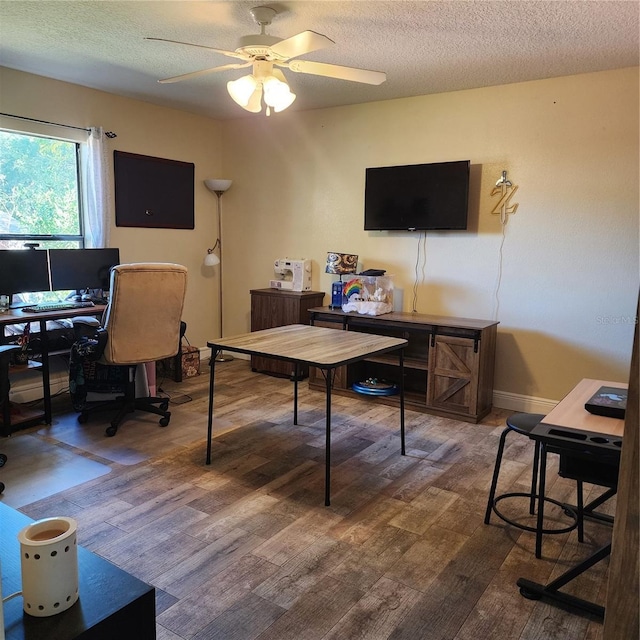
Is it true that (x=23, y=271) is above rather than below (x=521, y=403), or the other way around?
above

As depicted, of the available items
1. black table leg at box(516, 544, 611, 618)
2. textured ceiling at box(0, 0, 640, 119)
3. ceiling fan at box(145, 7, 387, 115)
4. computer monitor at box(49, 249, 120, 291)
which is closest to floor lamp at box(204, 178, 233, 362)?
computer monitor at box(49, 249, 120, 291)

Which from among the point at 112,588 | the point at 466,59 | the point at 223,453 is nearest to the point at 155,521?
the point at 223,453

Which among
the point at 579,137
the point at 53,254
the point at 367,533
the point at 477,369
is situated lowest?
the point at 367,533

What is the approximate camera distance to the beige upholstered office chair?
11.2 feet

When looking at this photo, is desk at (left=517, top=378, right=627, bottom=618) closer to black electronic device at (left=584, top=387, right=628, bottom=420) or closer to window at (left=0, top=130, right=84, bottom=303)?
black electronic device at (left=584, top=387, right=628, bottom=420)

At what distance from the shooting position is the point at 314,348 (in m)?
2.89

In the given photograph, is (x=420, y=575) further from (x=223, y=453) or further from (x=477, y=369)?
(x=477, y=369)

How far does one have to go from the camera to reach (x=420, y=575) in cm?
211

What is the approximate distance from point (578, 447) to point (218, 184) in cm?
459

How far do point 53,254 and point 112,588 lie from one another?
11.9 feet

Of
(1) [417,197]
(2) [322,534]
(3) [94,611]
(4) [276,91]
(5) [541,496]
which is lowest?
(2) [322,534]

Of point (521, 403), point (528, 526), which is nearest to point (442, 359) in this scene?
point (521, 403)

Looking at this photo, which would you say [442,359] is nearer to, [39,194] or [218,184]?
[218,184]

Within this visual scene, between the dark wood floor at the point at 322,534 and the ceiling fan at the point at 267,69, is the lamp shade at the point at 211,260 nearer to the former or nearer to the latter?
the dark wood floor at the point at 322,534
